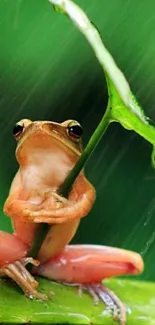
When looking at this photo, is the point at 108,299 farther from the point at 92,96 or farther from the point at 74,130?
the point at 92,96

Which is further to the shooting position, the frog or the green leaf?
the frog

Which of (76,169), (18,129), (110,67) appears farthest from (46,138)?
(110,67)

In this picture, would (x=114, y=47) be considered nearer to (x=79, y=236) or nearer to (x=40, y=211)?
(x=79, y=236)

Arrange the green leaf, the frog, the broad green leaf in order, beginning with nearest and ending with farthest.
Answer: the broad green leaf
the green leaf
the frog

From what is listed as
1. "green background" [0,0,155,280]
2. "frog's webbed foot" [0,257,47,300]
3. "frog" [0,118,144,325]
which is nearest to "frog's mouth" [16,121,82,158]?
"frog" [0,118,144,325]

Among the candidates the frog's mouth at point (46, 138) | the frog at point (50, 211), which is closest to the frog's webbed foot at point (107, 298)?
the frog at point (50, 211)

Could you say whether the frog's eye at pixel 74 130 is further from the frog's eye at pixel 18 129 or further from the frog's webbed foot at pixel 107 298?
the frog's webbed foot at pixel 107 298

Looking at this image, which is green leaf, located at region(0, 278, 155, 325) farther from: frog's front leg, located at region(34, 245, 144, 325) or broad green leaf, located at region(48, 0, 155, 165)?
broad green leaf, located at region(48, 0, 155, 165)
